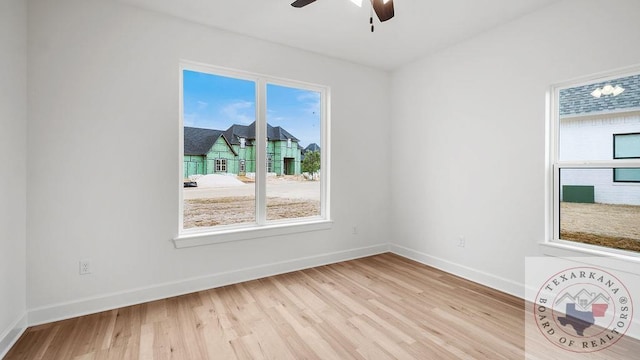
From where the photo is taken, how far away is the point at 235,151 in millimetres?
3295

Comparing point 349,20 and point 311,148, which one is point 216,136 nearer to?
point 311,148

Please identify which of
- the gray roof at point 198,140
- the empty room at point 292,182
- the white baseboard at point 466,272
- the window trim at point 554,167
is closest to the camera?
the empty room at point 292,182

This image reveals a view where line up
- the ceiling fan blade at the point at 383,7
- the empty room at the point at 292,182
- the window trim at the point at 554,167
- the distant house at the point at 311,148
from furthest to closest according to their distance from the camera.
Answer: the distant house at the point at 311,148 < the window trim at the point at 554,167 < the empty room at the point at 292,182 < the ceiling fan blade at the point at 383,7

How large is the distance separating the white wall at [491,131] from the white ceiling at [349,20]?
10.8 inches

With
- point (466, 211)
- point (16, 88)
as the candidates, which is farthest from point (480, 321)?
→ point (16, 88)

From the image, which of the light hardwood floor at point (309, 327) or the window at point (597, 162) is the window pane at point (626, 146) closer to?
the window at point (597, 162)

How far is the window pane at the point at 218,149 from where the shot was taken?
9.95 ft

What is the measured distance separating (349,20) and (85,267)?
327 centimetres

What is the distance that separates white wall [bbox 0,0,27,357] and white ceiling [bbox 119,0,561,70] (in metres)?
0.90

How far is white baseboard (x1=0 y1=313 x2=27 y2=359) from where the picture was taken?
1.92m

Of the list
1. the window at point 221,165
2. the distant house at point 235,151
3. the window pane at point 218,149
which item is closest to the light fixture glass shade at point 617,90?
the distant house at point 235,151

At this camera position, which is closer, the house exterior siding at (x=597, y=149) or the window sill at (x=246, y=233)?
the house exterior siding at (x=597, y=149)

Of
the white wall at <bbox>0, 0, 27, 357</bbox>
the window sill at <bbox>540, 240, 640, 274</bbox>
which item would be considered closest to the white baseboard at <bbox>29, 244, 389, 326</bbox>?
the white wall at <bbox>0, 0, 27, 357</bbox>

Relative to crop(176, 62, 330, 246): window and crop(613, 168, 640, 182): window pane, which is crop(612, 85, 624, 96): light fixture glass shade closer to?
crop(613, 168, 640, 182): window pane
